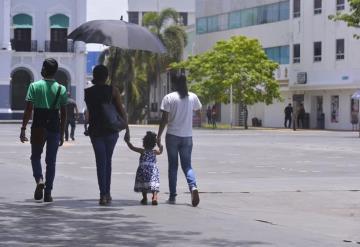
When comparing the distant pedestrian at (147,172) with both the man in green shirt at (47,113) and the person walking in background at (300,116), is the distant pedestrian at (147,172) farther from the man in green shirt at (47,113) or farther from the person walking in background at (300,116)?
the person walking in background at (300,116)

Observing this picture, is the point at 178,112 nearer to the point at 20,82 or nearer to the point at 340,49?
the point at 340,49

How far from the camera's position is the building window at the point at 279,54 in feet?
241

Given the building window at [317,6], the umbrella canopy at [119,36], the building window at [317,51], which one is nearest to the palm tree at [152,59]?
the building window at [317,6]

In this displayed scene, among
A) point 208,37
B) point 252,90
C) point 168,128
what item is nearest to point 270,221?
point 168,128

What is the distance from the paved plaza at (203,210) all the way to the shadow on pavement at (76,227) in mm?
10

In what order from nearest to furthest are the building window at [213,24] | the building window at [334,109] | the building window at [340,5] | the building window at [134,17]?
the building window at [340,5] → the building window at [334,109] → the building window at [213,24] → the building window at [134,17]

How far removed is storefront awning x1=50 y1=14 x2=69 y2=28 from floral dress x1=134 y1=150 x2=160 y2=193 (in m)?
67.3

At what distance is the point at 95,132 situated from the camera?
527 inches

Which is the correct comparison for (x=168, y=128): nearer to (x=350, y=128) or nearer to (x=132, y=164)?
(x=132, y=164)

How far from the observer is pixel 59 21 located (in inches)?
3157

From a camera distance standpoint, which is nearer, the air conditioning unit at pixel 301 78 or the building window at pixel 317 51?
the building window at pixel 317 51

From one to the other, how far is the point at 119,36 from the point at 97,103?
1.57m

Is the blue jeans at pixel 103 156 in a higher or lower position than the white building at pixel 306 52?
lower

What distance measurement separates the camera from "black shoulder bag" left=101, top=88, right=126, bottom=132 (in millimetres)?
13352
